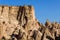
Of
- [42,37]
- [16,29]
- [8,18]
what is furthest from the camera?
[8,18]

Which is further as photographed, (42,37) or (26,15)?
(26,15)

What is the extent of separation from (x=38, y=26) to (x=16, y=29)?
14.5 m

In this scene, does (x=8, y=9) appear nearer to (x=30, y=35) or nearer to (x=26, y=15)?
(x=26, y=15)

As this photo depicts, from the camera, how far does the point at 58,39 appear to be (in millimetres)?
100125

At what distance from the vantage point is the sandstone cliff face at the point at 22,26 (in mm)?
96688

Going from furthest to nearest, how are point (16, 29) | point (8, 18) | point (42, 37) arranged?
point (8, 18) < point (16, 29) < point (42, 37)

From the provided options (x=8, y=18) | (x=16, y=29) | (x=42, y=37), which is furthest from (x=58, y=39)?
(x=8, y=18)

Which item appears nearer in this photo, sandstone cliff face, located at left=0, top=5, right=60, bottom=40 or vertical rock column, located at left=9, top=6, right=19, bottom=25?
sandstone cliff face, located at left=0, top=5, right=60, bottom=40

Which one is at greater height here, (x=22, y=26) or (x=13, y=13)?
(x=13, y=13)

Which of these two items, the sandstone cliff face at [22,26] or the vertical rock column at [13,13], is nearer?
the sandstone cliff face at [22,26]

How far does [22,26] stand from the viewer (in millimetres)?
109125

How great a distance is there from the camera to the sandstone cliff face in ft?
317

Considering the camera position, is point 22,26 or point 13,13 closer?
point 22,26

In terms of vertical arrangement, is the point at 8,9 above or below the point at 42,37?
above
